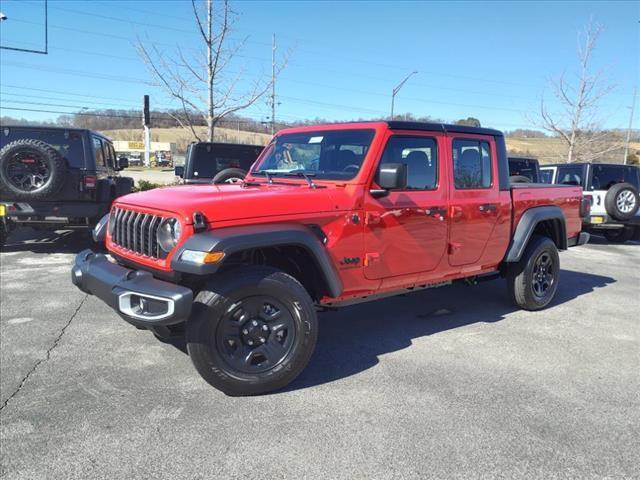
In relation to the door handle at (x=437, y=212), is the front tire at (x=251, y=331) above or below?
below

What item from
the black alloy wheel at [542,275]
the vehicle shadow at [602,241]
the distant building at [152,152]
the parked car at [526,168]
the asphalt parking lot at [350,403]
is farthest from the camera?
the distant building at [152,152]

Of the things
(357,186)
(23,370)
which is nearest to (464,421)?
(357,186)

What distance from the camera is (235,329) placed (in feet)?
11.1

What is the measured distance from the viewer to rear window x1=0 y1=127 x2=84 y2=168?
805cm

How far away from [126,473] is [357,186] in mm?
2425

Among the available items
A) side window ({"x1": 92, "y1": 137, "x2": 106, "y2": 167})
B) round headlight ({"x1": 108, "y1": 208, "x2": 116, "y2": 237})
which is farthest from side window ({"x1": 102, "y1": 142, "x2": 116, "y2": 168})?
round headlight ({"x1": 108, "y1": 208, "x2": 116, "y2": 237})

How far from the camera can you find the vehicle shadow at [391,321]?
3988 mm

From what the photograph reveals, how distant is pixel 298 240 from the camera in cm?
339

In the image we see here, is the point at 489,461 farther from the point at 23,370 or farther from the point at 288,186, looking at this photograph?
the point at 23,370

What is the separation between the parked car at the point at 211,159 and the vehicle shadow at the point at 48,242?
7.29 ft

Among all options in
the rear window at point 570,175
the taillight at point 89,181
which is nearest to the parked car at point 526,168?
the rear window at point 570,175

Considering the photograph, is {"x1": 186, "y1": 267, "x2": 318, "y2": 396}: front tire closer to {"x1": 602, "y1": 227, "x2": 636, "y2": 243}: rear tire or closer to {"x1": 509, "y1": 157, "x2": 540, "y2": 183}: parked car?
{"x1": 509, "y1": 157, "x2": 540, "y2": 183}: parked car

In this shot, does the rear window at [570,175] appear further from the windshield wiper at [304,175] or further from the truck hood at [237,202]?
the truck hood at [237,202]

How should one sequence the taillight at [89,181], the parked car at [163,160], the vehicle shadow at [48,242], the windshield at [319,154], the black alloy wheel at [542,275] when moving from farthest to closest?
the parked car at [163,160], the vehicle shadow at [48,242], the taillight at [89,181], the black alloy wheel at [542,275], the windshield at [319,154]
